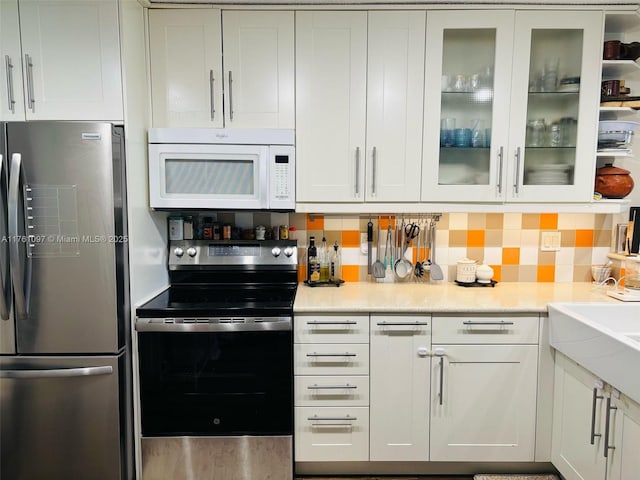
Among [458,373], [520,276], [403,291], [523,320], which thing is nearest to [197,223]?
[403,291]

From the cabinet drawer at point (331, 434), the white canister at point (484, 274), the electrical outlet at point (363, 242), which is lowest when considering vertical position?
the cabinet drawer at point (331, 434)

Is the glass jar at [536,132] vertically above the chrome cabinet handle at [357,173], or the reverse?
the glass jar at [536,132]

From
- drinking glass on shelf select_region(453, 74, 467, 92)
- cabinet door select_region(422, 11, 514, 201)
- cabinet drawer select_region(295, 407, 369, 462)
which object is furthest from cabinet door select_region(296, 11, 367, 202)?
cabinet drawer select_region(295, 407, 369, 462)

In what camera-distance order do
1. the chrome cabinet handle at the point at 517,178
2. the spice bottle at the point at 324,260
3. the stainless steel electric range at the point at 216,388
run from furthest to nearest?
1. the spice bottle at the point at 324,260
2. the chrome cabinet handle at the point at 517,178
3. the stainless steel electric range at the point at 216,388

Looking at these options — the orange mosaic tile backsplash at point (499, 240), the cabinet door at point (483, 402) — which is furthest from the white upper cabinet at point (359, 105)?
the cabinet door at point (483, 402)

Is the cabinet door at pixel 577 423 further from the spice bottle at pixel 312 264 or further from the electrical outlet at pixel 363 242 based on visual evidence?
the spice bottle at pixel 312 264

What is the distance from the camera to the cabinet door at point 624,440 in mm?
1396

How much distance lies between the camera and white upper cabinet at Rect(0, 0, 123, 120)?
5.46 feet

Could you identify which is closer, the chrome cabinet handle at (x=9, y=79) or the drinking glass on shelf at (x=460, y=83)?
the chrome cabinet handle at (x=9, y=79)

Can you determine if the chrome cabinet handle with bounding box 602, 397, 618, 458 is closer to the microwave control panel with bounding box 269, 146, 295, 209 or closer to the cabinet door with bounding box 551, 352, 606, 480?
the cabinet door with bounding box 551, 352, 606, 480

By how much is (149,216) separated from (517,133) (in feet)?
6.32

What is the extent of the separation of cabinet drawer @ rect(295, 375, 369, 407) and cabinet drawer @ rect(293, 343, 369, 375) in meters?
0.03

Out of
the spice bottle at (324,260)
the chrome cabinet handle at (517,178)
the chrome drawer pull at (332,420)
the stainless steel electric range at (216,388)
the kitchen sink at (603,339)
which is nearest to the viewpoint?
the kitchen sink at (603,339)

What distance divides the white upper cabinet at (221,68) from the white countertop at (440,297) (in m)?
0.92
